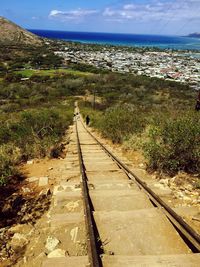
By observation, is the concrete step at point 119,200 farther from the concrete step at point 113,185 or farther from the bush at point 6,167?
the bush at point 6,167

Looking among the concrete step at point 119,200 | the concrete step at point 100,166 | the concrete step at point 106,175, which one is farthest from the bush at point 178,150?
the concrete step at point 119,200

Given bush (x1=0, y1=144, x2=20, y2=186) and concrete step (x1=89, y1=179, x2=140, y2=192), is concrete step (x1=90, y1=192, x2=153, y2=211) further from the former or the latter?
bush (x1=0, y1=144, x2=20, y2=186)

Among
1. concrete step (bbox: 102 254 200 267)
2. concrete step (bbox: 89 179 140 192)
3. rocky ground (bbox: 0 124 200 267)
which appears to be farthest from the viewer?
concrete step (bbox: 89 179 140 192)

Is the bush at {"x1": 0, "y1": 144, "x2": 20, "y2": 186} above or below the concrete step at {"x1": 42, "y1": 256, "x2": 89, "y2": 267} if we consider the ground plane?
below

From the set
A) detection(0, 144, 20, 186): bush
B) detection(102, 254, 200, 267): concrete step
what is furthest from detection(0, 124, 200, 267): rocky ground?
detection(102, 254, 200, 267): concrete step

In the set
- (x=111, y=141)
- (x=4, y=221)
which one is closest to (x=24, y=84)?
(x=111, y=141)

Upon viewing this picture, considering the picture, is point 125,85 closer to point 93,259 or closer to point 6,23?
point 93,259
